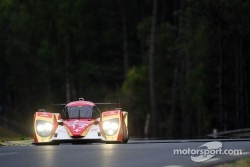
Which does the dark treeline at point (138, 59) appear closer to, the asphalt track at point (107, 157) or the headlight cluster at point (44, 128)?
the headlight cluster at point (44, 128)

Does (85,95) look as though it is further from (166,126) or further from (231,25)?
(231,25)

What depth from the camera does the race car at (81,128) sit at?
23.1 meters

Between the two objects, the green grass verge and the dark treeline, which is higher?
the dark treeline

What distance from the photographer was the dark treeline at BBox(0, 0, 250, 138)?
5769 cm

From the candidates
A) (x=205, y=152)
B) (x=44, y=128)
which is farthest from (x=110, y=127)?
(x=205, y=152)

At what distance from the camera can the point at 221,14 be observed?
53.6 metres

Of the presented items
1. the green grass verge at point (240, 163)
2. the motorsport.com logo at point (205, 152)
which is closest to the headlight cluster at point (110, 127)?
the motorsport.com logo at point (205, 152)

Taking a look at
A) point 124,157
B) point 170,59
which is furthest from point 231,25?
point 124,157

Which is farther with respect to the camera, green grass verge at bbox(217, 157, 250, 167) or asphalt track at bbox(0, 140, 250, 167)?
asphalt track at bbox(0, 140, 250, 167)

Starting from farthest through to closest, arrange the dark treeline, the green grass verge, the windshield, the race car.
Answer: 1. the dark treeline
2. the windshield
3. the race car
4. the green grass verge

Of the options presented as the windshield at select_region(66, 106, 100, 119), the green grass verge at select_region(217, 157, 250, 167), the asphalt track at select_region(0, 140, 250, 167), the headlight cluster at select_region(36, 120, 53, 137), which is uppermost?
the windshield at select_region(66, 106, 100, 119)

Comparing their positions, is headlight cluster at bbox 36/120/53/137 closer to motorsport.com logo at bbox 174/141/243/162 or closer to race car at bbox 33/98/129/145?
race car at bbox 33/98/129/145

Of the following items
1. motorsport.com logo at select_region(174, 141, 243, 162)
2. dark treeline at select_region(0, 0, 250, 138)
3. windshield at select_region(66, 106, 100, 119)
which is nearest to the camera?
motorsport.com logo at select_region(174, 141, 243, 162)

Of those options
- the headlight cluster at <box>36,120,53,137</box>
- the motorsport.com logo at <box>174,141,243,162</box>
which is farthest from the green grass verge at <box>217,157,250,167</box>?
the headlight cluster at <box>36,120,53,137</box>
